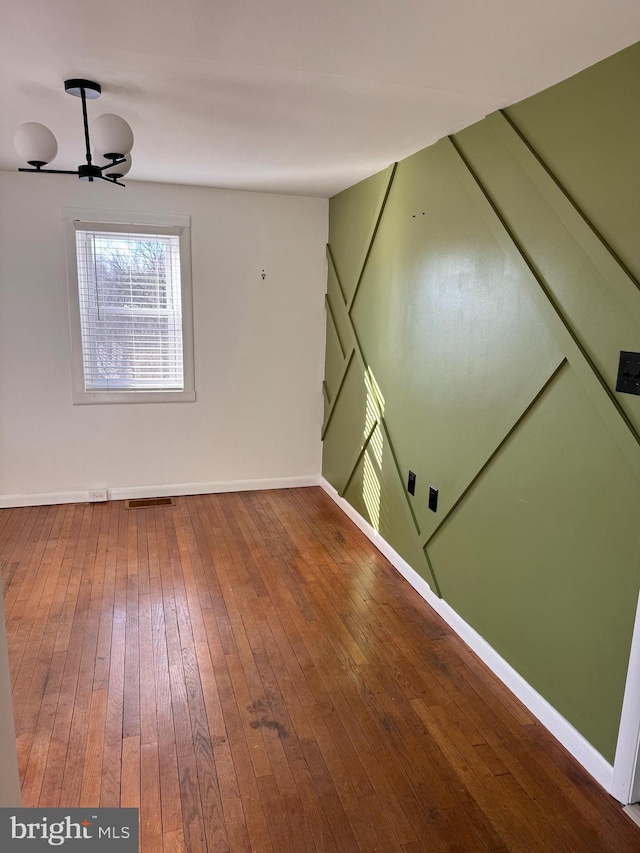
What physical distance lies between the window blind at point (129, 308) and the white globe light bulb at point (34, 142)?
1.91 m

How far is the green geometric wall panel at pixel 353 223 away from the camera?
3521 mm

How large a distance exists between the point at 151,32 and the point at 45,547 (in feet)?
9.64

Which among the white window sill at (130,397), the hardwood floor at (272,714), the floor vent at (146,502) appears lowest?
the hardwood floor at (272,714)

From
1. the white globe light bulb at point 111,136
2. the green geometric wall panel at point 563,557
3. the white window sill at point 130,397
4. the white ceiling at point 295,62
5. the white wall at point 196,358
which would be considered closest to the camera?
the white ceiling at point 295,62

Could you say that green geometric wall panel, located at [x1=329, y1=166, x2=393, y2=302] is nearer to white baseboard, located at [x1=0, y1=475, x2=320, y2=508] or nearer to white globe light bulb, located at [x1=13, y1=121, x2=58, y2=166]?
white baseboard, located at [x1=0, y1=475, x2=320, y2=508]

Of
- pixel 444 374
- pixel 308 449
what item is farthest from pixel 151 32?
pixel 308 449

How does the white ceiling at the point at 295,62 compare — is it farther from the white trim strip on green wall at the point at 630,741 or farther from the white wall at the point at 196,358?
the white trim strip on green wall at the point at 630,741

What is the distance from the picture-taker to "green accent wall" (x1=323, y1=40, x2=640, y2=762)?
177cm

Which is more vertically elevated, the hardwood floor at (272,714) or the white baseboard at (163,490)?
the white baseboard at (163,490)

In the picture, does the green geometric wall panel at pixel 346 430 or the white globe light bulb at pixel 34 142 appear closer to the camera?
the white globe light bulb at pixel 34 142

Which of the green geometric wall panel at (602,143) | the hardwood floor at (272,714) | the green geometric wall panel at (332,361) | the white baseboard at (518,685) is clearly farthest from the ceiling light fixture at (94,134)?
the white baseboard at (518,685)

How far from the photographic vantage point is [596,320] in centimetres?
183

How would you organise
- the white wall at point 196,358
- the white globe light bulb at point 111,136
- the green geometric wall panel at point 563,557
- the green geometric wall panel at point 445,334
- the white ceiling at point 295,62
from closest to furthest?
1. the white ceiling at point 295,62
2. the green geometric wall panel at point 563,557
3. the white globe light bulb at point 111,136
4. the green geometric wall panel at point 445,334
5. the white wall at point 196,358

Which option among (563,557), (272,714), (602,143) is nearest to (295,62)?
(602,143)
